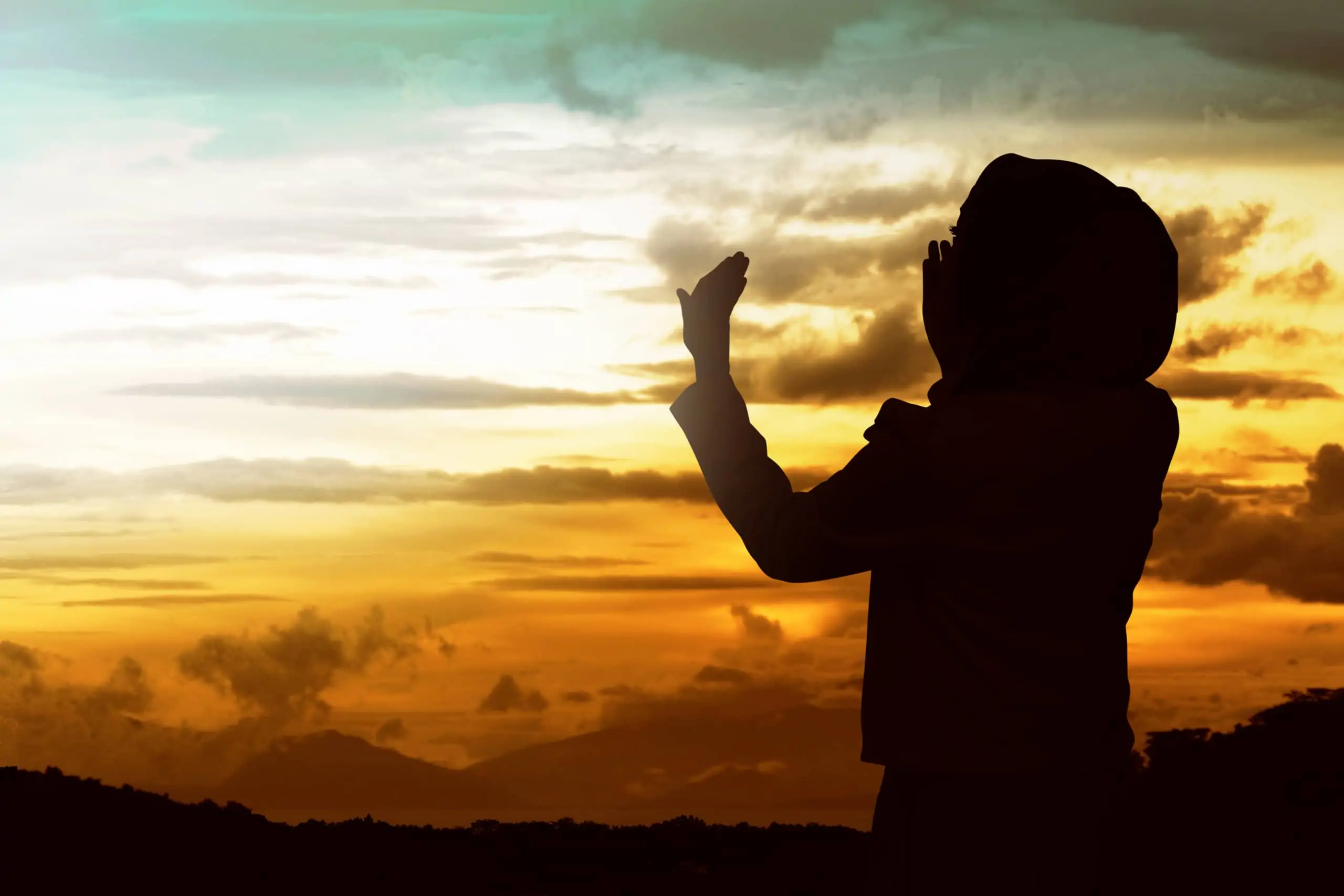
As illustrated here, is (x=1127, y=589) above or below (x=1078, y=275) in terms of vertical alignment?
below

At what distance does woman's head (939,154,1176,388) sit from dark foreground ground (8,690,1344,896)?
458 cm

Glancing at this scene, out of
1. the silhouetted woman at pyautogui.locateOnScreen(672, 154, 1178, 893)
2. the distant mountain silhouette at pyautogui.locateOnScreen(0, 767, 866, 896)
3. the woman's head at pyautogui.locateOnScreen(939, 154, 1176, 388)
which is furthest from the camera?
the distant mountain silhouette at pyautogui.locateOnScreen(0, 767, 866, 896)

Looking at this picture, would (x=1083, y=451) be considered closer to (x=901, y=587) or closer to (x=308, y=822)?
(x=901, y=587)

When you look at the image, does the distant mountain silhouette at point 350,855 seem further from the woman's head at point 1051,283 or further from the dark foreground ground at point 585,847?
the woman's head at point 1051,283

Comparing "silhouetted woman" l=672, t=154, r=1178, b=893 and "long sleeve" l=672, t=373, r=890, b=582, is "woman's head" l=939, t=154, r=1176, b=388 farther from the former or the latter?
→ "long sleeve" l=672, t=373, r=890, b=582

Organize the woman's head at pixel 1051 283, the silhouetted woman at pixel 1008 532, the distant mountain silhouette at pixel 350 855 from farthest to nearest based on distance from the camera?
the distant mountain silhouette at pixel 350 855 → the woman's head at pixel 1051 283 → the silhouetted woman at pixel 1008 532

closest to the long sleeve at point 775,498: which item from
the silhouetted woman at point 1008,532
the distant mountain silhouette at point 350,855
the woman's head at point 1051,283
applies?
the silhouetted woman at point 1008,532

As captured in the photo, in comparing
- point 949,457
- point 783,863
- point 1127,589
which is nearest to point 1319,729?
point 783,863

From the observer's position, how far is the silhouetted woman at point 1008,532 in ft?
15.6

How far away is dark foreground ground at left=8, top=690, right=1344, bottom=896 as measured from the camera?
29.4 ft

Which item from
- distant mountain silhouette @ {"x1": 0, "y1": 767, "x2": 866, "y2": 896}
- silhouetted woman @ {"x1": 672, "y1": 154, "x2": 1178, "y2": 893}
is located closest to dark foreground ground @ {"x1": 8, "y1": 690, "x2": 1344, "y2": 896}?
distant mountain silhouette @ {"x1": 0, "y1": 767, "x2": 866, "y2": 896}

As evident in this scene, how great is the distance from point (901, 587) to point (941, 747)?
55cm

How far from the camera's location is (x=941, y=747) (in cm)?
472

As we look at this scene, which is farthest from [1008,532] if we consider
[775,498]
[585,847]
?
[585,847]
